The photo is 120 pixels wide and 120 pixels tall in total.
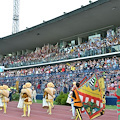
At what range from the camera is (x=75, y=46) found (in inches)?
1164

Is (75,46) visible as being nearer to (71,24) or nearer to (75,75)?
(71,24)

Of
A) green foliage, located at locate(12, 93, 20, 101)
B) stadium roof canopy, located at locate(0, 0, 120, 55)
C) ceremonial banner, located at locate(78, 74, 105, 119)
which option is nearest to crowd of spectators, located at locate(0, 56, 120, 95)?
green foliage, located at locate(12, 93, 20, 101)

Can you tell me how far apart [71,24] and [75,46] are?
11.5 ft

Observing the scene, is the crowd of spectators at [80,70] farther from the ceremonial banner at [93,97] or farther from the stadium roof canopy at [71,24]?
the ceremonial banner at [93,97]

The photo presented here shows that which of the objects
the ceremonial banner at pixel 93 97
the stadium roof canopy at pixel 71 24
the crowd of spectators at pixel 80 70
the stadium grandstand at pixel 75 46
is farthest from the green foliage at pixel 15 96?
the ceremonial banner at pixel 93 97

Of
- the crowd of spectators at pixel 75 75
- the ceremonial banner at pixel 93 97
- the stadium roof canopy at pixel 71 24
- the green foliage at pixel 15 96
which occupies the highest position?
the stadium roof canopy at pixel 71 24

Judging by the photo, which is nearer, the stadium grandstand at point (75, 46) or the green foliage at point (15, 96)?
the stadium grandstand at point (75, 46)

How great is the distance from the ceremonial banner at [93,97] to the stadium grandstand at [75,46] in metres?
7.14

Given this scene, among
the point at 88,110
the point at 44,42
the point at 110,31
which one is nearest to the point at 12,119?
the point at 88,110

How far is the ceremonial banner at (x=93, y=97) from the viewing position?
716 cm

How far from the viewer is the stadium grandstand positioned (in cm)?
1827

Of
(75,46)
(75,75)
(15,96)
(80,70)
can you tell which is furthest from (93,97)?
(75,46)

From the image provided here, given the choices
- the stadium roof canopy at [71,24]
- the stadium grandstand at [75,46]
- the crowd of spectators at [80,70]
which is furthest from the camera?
the stadium roof canopy at [71,24]

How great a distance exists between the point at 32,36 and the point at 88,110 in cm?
2854
